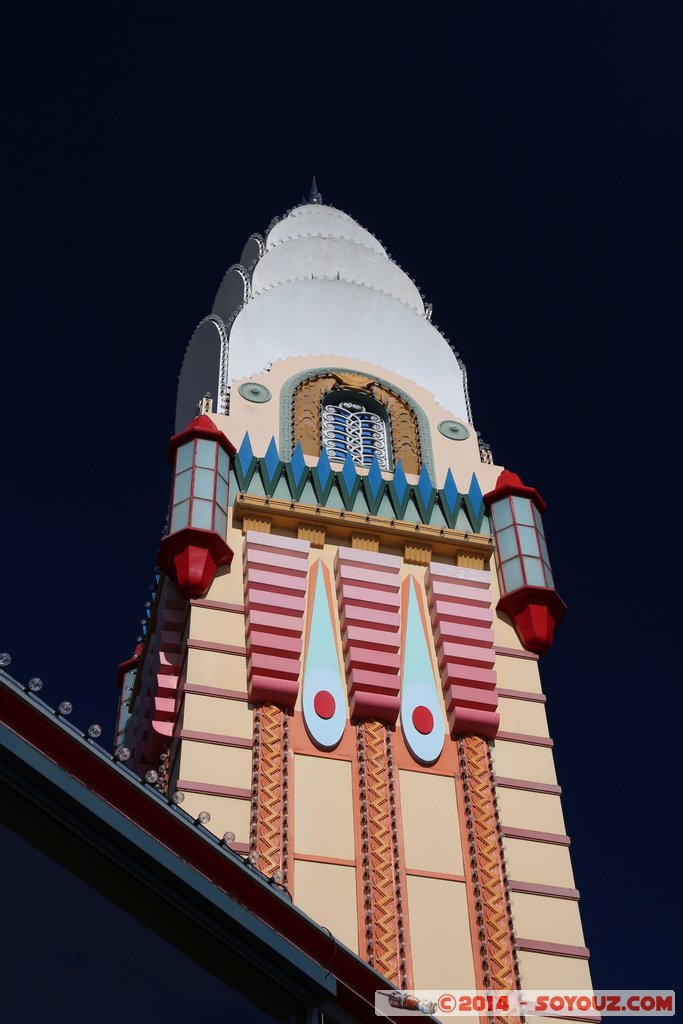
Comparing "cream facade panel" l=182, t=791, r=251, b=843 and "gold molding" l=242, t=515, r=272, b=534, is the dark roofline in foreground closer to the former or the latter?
"cream facade panel" l=182, t=791, r=251, b=843

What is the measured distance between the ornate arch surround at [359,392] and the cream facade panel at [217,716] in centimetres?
551

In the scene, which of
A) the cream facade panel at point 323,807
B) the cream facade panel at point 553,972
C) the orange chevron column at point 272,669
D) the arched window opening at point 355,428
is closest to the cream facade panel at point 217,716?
the orange chevron column at point 272,669

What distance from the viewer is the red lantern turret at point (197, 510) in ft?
67.1

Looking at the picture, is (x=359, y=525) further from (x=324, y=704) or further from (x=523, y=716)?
(x=523, y=716)

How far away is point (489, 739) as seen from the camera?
65.7 ft

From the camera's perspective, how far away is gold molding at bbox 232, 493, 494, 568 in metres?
21.9

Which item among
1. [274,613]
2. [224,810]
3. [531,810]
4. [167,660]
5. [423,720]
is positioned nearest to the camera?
[224,810]

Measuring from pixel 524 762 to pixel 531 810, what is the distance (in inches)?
32.0

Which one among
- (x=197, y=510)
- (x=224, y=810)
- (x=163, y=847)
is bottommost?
(x=163, y=847)

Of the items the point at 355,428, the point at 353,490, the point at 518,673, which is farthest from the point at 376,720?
the point at 355,428

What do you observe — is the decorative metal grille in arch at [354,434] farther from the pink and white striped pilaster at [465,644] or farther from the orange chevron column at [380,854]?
the orange chevron column at [380,854]

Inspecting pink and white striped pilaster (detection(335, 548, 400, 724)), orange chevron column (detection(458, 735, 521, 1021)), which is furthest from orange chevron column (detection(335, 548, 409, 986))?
orange chevron column (detection(458, 735, 521, 1021))

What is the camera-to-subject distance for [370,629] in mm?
20672

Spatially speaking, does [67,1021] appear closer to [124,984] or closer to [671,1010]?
[124,984]
